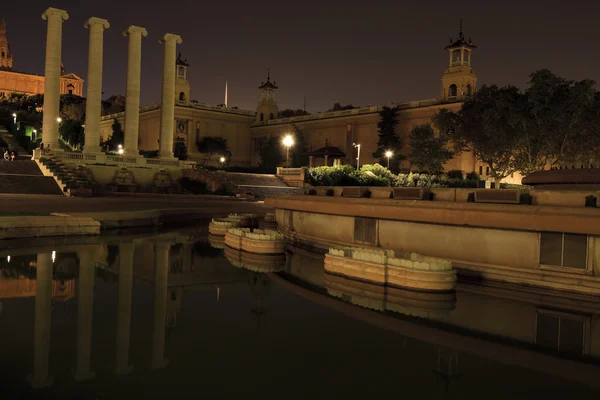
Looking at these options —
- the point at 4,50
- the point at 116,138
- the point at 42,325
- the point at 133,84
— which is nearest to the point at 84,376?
the point at 42,325

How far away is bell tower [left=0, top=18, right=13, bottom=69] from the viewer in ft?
621

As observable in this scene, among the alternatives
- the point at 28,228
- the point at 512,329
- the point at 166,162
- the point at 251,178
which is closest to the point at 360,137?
the point at 251,178

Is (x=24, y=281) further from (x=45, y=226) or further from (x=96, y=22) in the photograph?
(x=96, y=22)

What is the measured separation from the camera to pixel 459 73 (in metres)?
68.6

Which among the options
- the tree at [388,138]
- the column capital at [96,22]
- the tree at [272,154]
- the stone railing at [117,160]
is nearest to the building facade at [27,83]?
the tree at [272,154]

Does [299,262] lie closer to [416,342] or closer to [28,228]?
[416,342]

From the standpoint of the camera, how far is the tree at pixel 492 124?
4632 centimetres

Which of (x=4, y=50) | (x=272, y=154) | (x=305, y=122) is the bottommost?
(x=272, y=154)

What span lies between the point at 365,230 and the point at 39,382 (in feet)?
32.9

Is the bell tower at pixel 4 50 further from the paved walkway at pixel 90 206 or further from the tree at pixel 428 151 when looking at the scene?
the paved walkway at pixel 90 206

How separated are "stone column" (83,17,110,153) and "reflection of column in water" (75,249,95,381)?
118 ft

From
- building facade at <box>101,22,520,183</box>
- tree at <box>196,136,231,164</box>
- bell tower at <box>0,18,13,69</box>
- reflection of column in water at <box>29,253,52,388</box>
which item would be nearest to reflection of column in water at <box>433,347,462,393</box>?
reflection of column in water at <box>29,253,52,388</box>

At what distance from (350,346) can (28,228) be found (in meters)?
13.9

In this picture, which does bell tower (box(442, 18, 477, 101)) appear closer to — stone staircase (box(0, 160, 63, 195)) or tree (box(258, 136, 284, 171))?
tree (box(258, 136, 284, 171))
